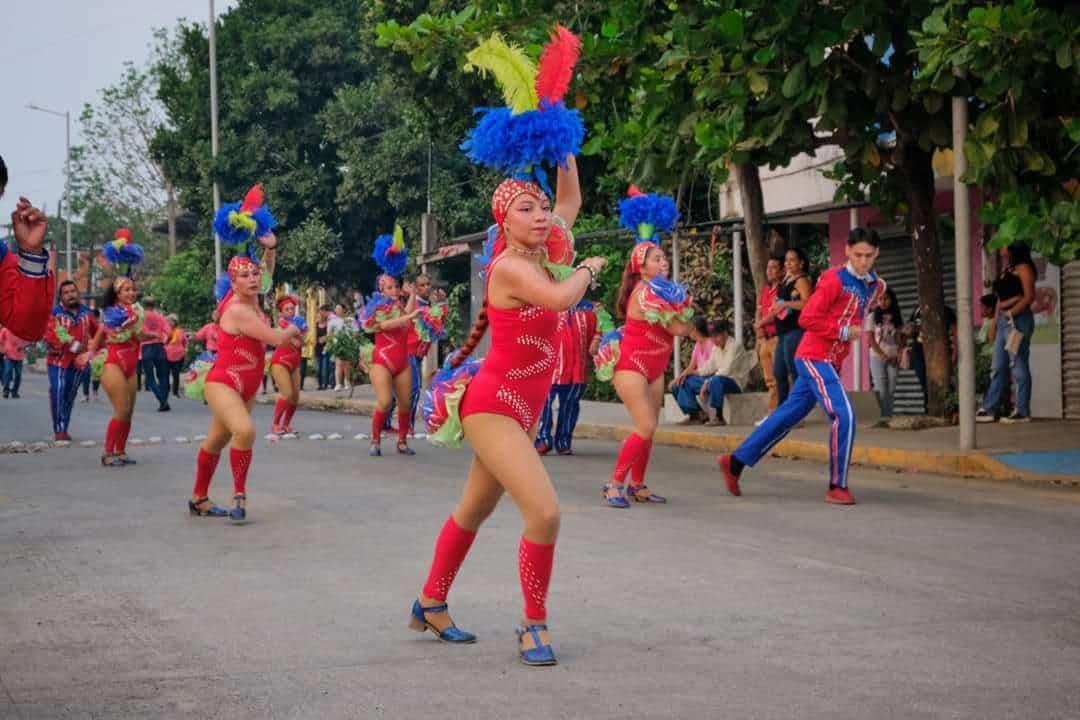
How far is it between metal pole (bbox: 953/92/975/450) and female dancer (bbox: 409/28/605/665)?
27.5 feet

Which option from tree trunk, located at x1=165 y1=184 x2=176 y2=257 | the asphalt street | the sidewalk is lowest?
the asphalt street

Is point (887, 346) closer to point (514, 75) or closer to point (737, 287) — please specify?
point (737, 287)

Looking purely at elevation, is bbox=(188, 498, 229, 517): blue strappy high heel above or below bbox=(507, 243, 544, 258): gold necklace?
below

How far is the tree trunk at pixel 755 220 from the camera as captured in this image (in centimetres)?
1956

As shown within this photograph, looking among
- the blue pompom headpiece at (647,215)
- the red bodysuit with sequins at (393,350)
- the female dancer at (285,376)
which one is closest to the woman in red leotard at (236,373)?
the blue pompom headpiece at (647,215)

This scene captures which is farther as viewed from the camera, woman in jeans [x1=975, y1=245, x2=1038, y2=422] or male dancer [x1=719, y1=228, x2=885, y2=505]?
woman in jeans [x1=975, y1=245, x2=1038, y2=422]

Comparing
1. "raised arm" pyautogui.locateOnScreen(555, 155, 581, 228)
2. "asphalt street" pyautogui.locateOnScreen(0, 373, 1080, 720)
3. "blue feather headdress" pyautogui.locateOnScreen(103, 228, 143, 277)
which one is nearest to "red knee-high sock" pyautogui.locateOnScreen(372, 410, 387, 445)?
"blue feather headdress" pyautogui.locateOnScreen(103, 228, 143, 277)

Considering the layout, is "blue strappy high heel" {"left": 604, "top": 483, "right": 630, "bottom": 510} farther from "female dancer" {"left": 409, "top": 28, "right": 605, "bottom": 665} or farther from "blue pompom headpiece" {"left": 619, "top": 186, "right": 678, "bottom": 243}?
"female dancer" {"left": 409, "top": 28, "right": 605, "bottom": 665}

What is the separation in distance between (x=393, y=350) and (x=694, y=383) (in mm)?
4347

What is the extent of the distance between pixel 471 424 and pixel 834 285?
18.3 ft

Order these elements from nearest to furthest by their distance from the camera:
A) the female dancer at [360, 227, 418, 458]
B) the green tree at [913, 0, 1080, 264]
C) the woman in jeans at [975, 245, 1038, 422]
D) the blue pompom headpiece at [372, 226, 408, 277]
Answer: the green tree at [913, 0, 1080, 264] < the woman in jeans at [975, 245, 1038, 422] < the female dancer at [360, 227, 418, 458] < the blue pompom headpiece at [372, 226, 408, 277]

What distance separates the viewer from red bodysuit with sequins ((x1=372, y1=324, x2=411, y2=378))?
17594mm

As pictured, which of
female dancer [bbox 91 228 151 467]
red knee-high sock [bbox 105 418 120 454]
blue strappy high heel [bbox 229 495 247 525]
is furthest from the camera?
red knee-high sock [bbox 105 418 120 454]

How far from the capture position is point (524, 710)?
556 cm
